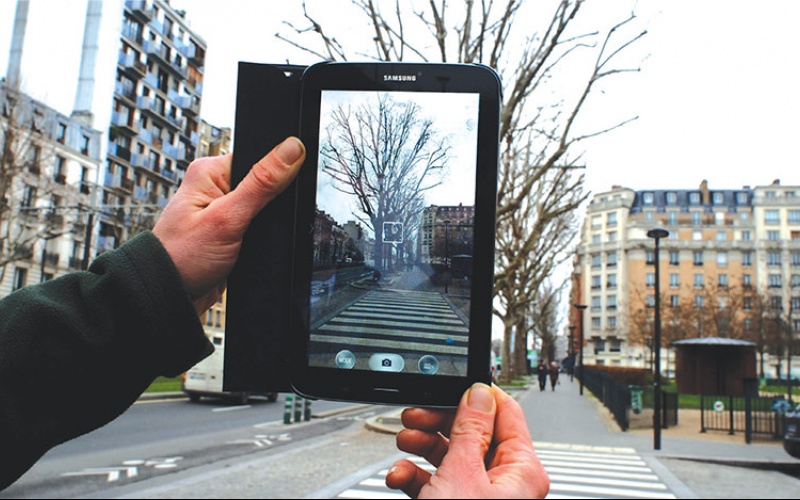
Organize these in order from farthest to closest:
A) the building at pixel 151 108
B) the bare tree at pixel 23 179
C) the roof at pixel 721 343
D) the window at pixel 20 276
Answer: the building at pixel 151 108, the window at pixel 20 276, the bare tree at pixel 23 179, the roof at pixel 721 343

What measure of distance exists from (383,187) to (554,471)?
11.4 metres

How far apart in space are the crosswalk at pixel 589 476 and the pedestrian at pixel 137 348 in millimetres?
6453

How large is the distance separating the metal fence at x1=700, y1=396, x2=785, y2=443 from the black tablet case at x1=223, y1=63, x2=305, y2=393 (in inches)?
698

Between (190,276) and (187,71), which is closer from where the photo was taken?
(190,276)

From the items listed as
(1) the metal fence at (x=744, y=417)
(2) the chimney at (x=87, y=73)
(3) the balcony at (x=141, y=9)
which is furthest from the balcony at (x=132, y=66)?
(1) the metal fence at (x=744, y=417)

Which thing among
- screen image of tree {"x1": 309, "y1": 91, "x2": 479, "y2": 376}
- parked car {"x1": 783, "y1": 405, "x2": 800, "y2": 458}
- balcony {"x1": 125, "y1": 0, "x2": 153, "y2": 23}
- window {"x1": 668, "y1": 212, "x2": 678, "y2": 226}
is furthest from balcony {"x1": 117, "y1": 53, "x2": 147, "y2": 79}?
window {"x1": 668, "y1": 212, "x2": 678, "y2": 226}

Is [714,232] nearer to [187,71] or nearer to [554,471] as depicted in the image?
[187,71]

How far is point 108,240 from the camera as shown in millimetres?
46312

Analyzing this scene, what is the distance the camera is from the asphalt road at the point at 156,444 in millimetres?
9555

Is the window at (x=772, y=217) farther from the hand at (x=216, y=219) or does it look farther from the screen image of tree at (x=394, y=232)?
the hand at (x=216, y=219)

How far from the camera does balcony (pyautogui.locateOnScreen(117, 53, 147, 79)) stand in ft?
168

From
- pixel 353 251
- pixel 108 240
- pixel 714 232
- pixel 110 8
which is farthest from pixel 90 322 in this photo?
pixel 714 232

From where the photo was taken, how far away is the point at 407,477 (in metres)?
1.41

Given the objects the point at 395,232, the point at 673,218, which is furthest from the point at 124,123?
the point at 673,218
